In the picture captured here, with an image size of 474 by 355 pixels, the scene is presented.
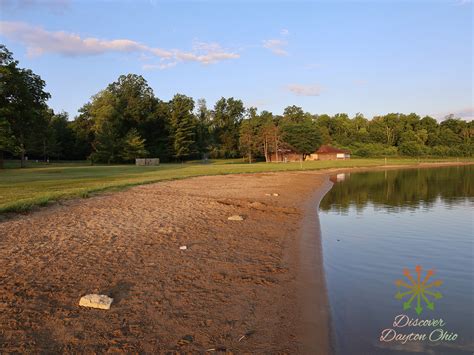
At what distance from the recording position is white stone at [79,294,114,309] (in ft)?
19.2

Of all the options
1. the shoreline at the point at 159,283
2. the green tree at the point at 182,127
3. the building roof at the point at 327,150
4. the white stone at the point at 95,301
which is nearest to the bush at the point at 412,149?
the building roof at the point at 327,150

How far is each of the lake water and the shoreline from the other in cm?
52

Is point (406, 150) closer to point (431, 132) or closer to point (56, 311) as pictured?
point (431, 132)

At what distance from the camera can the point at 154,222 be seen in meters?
12.4

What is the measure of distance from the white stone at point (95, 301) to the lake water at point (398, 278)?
367cm

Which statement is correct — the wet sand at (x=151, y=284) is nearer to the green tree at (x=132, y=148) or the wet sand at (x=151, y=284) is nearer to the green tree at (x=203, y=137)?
the green tree at (x=132, y=148)

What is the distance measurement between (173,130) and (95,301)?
83762 mm

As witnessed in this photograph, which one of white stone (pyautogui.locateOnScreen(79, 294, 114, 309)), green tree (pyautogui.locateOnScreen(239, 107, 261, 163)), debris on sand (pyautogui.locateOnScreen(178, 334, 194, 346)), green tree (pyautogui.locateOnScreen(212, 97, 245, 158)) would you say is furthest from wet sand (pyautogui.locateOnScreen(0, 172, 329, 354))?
green tree (pyautogui.locateOnScreen(212, 97, 245, 158))

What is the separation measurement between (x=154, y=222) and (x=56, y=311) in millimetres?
6753

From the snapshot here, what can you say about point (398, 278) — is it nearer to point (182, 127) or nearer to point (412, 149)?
point (182, 127)

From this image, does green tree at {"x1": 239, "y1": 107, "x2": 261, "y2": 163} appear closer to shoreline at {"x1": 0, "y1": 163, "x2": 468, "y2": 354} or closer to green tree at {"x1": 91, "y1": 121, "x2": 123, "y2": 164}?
green tree at {"x1": 91, "y1": 121, "x2": 123, "y2": 164}

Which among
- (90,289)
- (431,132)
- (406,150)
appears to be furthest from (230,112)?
(90,289)

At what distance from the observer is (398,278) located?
8.70 m

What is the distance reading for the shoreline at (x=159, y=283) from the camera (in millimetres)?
5156
